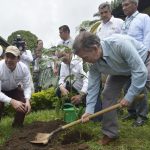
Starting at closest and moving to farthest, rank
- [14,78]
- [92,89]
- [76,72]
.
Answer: [92,89] < [14,78] < [76,72]

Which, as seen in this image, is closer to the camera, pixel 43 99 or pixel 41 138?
pixel 41 138

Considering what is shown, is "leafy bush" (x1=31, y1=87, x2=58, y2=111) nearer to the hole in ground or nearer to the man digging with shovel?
the hole in ground

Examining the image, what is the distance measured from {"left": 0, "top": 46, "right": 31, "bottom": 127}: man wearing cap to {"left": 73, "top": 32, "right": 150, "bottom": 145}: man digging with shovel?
1.62 m

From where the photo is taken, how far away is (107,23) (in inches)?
292

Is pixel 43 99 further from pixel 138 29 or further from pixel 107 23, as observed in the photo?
pixel 138 29

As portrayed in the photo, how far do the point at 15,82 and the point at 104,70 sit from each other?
2353mm

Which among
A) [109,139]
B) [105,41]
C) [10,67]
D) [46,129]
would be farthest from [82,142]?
[10,67]

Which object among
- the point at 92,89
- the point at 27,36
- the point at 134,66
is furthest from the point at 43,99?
the point at 27,36

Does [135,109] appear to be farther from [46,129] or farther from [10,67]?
[10,67]

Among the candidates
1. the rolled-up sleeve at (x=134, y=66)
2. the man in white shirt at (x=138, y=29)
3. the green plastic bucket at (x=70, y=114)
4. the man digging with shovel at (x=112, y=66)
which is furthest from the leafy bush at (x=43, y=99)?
the rolled-up sleeve at (x=134, y=66)

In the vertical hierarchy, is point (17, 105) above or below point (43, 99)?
above

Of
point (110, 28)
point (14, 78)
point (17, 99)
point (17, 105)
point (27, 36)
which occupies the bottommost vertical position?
point (27, 36)

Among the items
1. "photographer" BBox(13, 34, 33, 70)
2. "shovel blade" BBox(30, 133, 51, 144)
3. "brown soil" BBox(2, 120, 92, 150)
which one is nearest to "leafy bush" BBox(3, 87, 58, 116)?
"photographer" BBox(13, 34, 33, 70)

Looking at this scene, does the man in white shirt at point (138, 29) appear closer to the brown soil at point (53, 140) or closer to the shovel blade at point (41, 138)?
the brown soil at point (53, 140)
